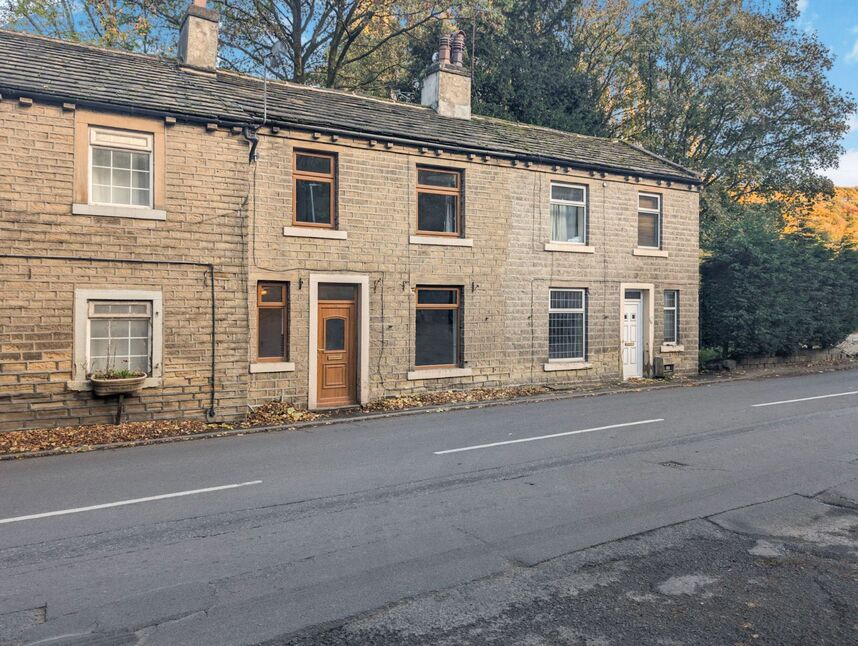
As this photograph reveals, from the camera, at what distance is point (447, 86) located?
18531mm

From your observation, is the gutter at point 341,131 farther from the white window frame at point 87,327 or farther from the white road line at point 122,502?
the white road line at point 122,502

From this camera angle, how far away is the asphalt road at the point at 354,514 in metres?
4.64

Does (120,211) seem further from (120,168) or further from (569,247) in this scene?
(569,247)

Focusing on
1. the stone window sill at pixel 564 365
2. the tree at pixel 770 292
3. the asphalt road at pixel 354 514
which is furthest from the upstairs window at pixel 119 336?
the tree at pixel 770 292

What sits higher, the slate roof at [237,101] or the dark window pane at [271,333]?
the slate roof at [237,101]

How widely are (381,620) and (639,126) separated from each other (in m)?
29.8

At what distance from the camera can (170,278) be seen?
1258cm

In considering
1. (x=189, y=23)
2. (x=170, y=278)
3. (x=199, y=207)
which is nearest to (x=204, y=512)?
(x=170, y=278)

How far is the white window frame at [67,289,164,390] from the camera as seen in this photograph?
11.8 metres

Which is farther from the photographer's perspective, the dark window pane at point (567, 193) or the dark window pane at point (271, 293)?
the dark window pane at point (567, 193)

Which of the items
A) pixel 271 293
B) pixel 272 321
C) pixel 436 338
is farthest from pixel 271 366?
pixel 436 338

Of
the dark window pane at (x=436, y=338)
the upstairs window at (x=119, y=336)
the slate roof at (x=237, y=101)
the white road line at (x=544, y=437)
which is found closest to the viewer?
the white road line at (x=544, y=437)

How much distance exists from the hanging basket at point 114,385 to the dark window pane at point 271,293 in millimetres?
3045

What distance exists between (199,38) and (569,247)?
10501 mm
